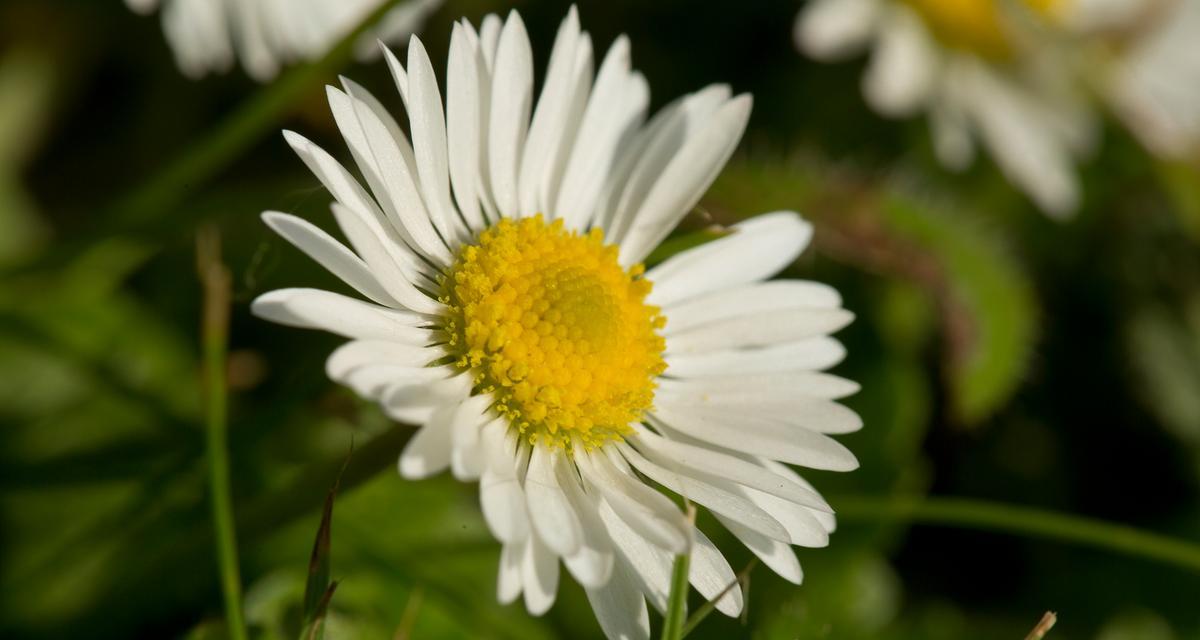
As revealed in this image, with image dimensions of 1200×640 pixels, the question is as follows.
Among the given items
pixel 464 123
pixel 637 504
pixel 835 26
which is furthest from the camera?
pixel 835 26

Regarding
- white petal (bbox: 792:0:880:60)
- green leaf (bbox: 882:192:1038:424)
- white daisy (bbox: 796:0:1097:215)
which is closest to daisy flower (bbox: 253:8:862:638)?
green leaf (bbox: 882:192:1038:424)

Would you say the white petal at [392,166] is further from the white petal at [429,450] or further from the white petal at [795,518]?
the white petal at [795,518]

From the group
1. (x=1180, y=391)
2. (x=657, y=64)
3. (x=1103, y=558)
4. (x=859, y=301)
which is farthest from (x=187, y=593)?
(x=1180, y=391)

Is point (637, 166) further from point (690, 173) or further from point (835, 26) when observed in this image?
point (835, 26)

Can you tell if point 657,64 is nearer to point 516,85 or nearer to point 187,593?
point 516,85

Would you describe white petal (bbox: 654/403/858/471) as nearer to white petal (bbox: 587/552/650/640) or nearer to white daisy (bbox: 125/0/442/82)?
white petal (bbox: 587/552/650/640)

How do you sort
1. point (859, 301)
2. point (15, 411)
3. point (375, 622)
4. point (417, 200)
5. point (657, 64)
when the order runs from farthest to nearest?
point (657, 64) < point (859, 301) < point (15, 411) < point (375, 622) < point (417, 200)

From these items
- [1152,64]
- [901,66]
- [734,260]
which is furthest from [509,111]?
[1152,64]
